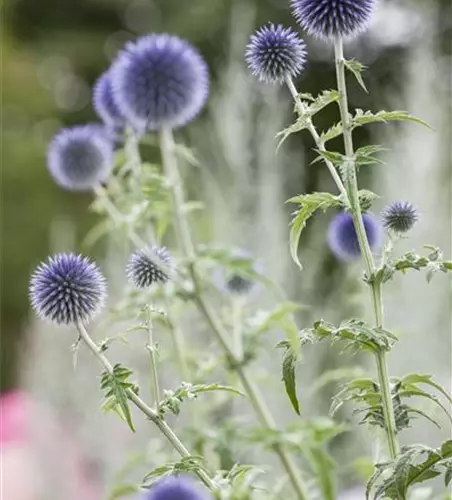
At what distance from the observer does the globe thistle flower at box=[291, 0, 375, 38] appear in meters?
0.54

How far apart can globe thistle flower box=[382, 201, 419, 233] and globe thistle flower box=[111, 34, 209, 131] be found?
0.15 m

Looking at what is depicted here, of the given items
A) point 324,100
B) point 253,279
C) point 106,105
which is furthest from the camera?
point 106,105

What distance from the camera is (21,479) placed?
4.33ft

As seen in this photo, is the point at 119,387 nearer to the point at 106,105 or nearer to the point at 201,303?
the point at 201,303

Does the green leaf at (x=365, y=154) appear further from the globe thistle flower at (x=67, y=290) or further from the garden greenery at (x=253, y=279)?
the globe thistle flower at (x=67, y=290)

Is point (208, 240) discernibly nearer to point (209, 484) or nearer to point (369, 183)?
point (369, 183)


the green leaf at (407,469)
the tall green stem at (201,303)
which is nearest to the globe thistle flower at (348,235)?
→ the tall green stem at (201,303)

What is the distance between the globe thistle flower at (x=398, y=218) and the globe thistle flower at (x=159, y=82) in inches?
5.8

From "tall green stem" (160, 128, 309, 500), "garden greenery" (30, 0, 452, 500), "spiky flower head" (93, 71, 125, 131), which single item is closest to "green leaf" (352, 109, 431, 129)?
"garden greenery" (30, 0, 452, 500)

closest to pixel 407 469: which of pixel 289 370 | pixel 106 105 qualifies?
pixel 289 370

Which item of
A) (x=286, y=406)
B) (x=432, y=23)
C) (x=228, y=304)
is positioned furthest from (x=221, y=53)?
(x=228, y=304)

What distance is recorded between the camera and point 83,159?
0.90 meters

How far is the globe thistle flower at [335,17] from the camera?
545 millimetres

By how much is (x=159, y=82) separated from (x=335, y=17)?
125 millimetres
